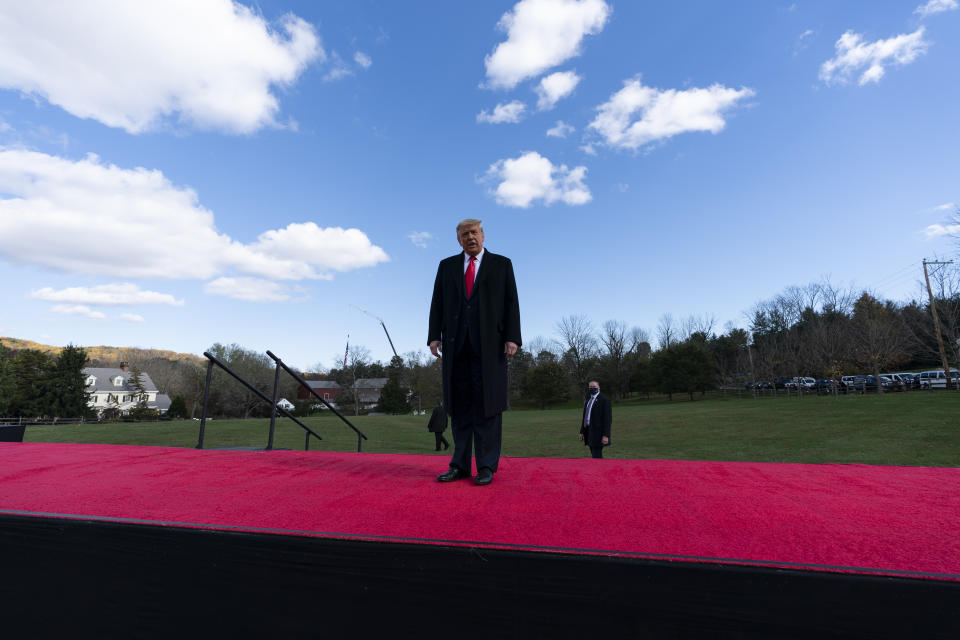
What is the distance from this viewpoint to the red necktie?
2.92 meters

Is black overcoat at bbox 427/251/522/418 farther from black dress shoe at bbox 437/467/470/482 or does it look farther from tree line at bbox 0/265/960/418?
tree line at bbox 0/265/960/418

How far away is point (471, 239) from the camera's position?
9.70 ft

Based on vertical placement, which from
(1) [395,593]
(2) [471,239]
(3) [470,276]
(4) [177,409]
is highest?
(2) [471,239]

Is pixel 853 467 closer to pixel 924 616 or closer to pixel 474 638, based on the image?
pixel 924 616

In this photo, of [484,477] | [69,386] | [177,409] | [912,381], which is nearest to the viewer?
[484,477]

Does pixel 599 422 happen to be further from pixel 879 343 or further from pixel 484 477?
pixel 879 343

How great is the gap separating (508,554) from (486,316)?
157 cm

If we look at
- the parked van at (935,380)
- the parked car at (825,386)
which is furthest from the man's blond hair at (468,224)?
the parked car at (825,386)

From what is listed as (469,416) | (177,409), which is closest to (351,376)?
(177,409)

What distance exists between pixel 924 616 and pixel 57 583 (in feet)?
10.2

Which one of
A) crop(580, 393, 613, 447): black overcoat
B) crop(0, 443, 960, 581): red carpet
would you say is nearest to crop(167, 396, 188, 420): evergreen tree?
crop(580, 393, 613, 447): black overcoat

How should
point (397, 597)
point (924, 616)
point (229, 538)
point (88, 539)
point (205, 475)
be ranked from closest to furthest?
point (924, 616), point (397, 597), point (229, 538), point (88, 539), point (205, 475)

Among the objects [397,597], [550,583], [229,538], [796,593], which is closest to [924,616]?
[796,593]

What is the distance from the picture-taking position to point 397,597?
155 centimetres
